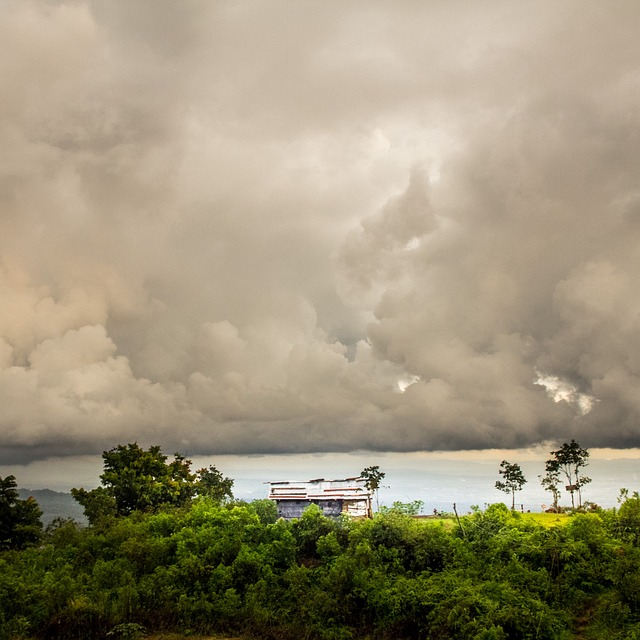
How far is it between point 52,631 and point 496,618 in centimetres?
1614

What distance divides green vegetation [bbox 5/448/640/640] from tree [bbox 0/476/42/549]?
43.8 ft

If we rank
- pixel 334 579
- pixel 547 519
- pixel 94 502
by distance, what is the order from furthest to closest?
pixel 94 502 < pixel 547 519 < pixel 334 579

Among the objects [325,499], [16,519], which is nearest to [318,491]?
[325,499]

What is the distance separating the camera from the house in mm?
44750

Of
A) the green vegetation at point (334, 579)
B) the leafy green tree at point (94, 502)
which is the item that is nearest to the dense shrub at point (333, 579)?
the green vegetation at point (334, 579)

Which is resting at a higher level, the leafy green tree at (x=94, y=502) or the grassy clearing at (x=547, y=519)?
the leafy green tree at (x=94, y=502)

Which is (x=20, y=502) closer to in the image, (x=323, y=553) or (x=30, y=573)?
(x=30, y=573)

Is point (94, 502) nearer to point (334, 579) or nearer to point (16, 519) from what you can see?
point (16, 519)

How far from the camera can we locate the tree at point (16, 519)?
40406 mm

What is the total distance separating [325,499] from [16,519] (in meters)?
22.1

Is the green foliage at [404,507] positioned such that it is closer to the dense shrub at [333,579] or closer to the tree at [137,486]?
the dense shrub at [333,579]

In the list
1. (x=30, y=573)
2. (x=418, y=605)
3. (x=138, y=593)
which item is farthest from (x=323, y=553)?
(x=30, y=573)

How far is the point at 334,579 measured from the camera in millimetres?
23469

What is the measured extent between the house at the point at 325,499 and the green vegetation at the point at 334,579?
15.6m
